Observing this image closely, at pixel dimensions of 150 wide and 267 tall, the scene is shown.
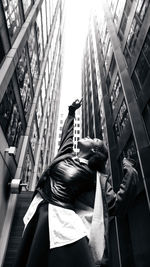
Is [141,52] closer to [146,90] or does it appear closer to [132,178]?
[146,90]

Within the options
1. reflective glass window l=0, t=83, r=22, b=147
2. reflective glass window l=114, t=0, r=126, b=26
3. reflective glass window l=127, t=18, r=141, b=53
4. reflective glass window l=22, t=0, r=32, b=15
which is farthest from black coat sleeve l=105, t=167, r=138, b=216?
reflective glass window l=114, t=0, r=126, b=26

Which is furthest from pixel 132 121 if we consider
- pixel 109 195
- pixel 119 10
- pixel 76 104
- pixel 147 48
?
pixel 119 10

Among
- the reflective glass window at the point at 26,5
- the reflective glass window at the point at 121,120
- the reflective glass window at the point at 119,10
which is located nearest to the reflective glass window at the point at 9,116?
the reflective glass window at the point at 26,5

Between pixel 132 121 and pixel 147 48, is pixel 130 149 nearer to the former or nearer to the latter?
pixel 132 121

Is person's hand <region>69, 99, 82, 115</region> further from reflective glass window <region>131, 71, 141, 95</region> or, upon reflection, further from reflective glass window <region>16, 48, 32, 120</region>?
reflective glass window <region>131, 71, 141, 95</region>

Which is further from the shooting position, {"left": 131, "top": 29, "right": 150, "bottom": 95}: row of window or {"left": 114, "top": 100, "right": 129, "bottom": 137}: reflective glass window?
{"left": 114, "top": 100, "right": 129, "bottom": 137}: reflective glass window

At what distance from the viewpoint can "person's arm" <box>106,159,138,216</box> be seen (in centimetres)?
205

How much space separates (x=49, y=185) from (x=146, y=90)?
37.5ft

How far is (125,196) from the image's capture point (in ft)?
6.74

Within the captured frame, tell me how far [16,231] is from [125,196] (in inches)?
274

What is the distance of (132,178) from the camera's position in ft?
6.84

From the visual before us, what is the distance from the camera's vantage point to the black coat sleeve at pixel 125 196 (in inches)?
80.9

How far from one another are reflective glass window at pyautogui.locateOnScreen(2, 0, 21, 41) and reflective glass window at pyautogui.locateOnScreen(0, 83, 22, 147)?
7.89 feet

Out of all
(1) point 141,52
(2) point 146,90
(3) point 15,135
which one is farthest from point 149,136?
(3) point 15,135
